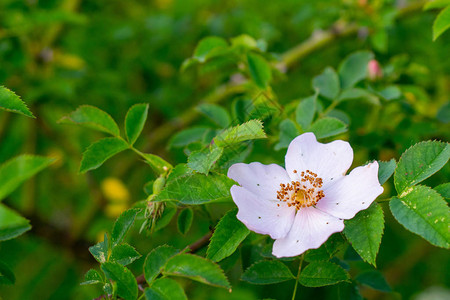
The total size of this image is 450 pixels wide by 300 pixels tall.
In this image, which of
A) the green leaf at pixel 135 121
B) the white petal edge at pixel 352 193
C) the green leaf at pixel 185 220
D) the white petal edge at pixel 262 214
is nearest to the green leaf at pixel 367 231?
the white petal edge at pixel 352 193

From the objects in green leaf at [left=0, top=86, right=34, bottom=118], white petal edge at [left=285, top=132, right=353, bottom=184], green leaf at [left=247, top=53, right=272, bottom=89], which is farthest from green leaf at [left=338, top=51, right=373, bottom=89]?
green leaf at [left=0, top=86, right=34, bottom=118]

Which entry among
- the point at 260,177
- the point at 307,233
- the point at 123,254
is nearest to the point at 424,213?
the point at 307,233

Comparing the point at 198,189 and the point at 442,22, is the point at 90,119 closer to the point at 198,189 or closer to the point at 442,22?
the point at 198,189

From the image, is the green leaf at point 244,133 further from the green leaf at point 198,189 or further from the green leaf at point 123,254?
the green leaf at point 123,254

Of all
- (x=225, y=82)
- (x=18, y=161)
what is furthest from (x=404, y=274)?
(x=18, y=161)

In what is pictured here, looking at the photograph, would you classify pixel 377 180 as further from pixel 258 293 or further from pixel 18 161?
pixel 18 161

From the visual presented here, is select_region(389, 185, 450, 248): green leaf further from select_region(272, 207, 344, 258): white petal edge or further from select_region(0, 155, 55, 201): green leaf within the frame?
select_region(0, 155, 55, 201): green leaf
